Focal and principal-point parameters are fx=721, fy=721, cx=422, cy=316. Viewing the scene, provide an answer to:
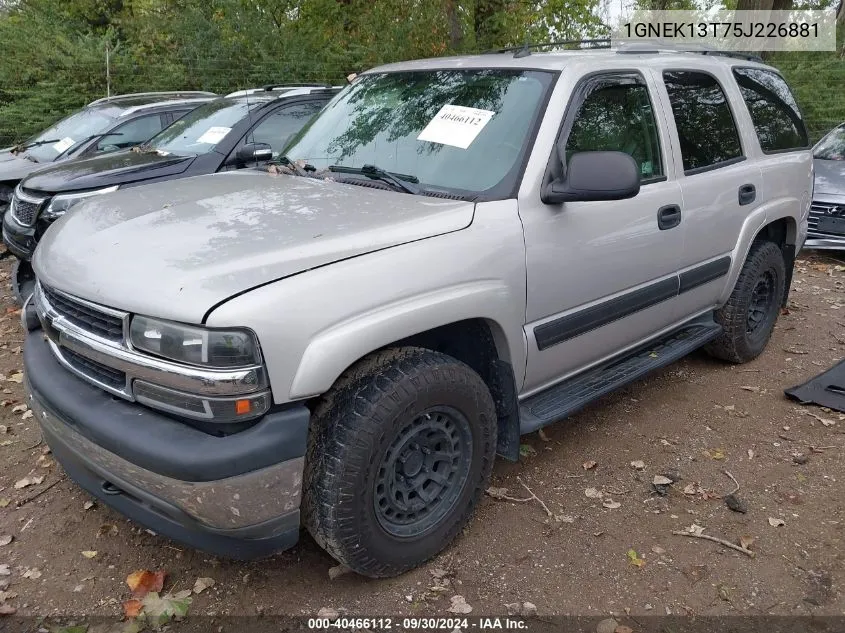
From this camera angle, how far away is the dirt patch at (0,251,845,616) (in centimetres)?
279

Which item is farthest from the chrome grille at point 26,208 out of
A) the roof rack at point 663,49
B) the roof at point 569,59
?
the roof rack at point 663,49

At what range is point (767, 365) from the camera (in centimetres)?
506

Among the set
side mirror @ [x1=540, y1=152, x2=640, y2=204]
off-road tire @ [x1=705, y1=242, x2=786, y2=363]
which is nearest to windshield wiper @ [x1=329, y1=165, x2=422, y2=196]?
Result: side mirror @ [x1=540, y1=152, x2=640, y2=204]

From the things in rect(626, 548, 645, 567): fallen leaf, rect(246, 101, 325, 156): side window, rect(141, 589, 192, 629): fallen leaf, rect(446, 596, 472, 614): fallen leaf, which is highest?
rect(246, 101, 325, 156): side window

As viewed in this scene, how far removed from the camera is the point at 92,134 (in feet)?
28.0

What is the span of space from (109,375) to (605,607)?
2.02 m

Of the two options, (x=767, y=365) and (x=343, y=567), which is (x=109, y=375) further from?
(x=767, y=365)

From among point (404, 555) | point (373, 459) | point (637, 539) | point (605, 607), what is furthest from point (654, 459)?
point (373, 459)

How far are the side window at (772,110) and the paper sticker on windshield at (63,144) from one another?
7280 millimetres

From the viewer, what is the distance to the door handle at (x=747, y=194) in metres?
4.32

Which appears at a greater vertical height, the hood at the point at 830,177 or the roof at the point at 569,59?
the roof at the point at 569,59

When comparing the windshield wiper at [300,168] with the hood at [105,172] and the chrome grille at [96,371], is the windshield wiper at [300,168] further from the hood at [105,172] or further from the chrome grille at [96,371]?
the hood at [105,172]

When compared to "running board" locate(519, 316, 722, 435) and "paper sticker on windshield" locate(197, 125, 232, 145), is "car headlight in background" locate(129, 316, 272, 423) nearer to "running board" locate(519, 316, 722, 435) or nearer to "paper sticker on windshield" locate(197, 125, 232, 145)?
"running board" locate(519, 316, 722, 435)

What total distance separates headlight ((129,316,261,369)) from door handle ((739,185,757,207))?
10.8ft
